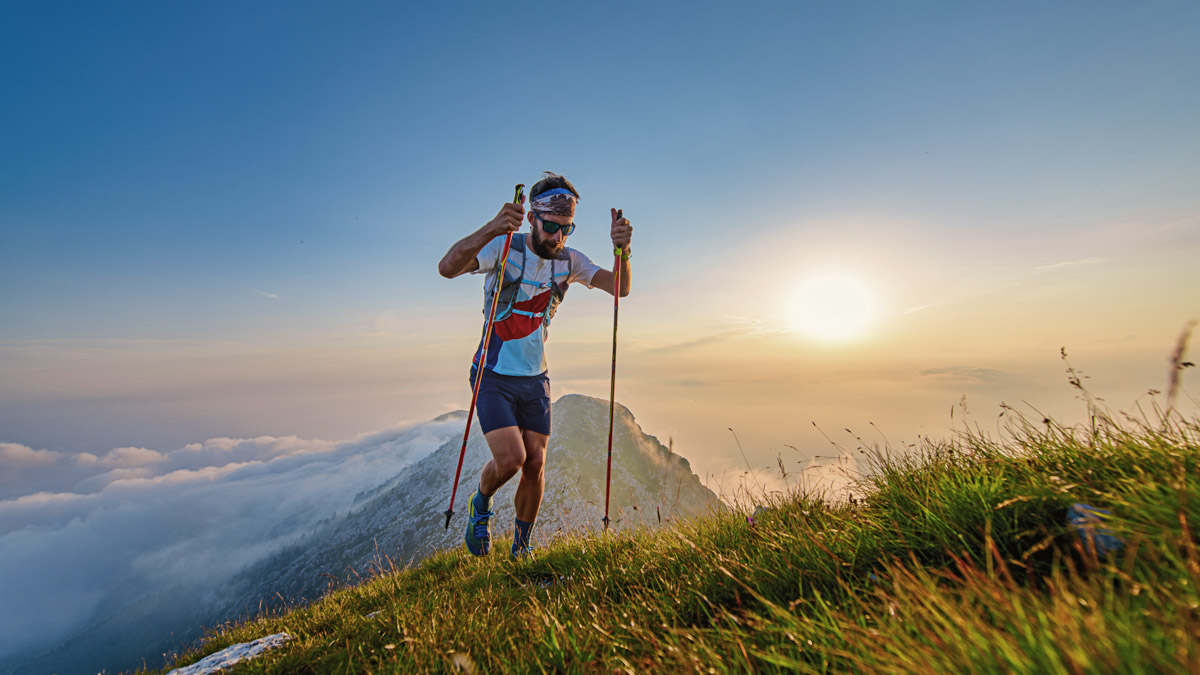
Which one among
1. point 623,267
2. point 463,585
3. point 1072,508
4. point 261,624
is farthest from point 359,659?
point 623,267

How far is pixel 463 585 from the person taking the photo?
14.2 feet

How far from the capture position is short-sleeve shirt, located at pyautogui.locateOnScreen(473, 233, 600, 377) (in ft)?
20.2

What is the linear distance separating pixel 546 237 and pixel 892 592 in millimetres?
5317

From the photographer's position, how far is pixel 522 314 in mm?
6262

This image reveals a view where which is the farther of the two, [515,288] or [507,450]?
[515,288]

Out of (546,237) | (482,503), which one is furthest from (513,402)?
(546,237)

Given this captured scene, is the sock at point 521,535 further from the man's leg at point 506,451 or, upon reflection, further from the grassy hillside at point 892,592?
the grassy hillside at point 892,592

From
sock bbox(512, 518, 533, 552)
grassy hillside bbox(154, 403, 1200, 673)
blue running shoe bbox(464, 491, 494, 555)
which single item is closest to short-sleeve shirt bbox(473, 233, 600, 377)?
blue running shoe bbox(464, 491, 494, 555)

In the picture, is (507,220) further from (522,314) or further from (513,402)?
(513,402)

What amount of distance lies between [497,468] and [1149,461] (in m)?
5.33

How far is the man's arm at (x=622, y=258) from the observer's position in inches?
267

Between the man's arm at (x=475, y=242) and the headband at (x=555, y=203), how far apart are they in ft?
2.00

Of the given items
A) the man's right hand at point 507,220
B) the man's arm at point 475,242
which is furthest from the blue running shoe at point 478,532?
the man's right hand at point 507,220

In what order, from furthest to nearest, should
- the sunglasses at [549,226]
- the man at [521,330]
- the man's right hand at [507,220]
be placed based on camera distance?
the sunglasses at [549,226]
the man at [521,330]
the man's right hand at [507,220]
